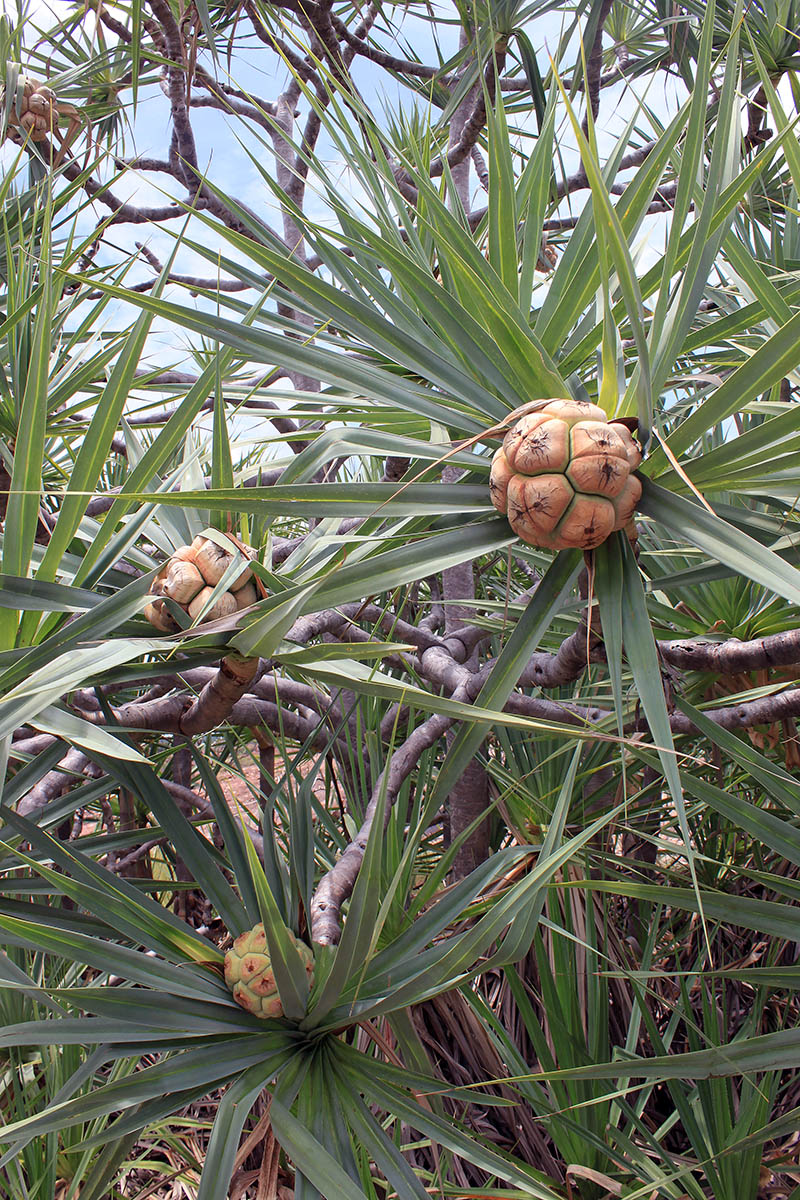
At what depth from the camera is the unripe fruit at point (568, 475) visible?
0.42m

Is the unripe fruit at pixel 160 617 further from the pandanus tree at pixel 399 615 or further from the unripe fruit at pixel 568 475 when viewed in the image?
the unripe fruit at pixel 568 475

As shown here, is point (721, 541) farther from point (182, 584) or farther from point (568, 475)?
point (182, 584)

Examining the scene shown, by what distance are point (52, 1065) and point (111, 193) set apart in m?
1.84

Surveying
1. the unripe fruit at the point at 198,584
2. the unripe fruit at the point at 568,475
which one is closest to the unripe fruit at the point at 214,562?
the unripe fruit at the point at 198,584

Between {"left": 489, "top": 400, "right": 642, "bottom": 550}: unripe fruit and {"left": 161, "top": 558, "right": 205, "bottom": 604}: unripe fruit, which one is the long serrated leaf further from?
{"left": 161, "top": 558, "right": 205, "bottom": 604}: unripe fruit

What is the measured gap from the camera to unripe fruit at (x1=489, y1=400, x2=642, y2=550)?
16.4 inches

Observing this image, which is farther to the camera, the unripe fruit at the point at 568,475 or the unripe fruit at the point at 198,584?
the unripe fruit at the point at 198,584

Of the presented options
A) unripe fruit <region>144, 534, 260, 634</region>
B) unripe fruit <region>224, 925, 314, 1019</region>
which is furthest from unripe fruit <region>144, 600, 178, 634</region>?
unripe fruit <region>224, 925, 314, 1019</region>

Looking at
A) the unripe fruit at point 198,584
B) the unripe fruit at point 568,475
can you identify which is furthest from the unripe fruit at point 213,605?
the unripe fruit at point 568,475

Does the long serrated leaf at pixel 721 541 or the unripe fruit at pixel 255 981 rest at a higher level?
the long serrated leaf at pixel 721 541

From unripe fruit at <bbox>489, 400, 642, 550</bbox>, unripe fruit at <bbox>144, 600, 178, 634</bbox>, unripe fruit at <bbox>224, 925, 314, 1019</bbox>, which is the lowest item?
unripe fruit at <bbox>224, 925, 314, 1019</bbox>

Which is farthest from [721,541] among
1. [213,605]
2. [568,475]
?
[213,605]

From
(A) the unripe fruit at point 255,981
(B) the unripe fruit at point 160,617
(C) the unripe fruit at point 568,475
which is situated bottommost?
(A) the unripe fruit at point 255,981

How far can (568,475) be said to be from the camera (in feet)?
1.38
